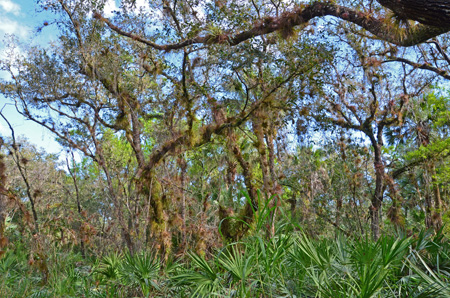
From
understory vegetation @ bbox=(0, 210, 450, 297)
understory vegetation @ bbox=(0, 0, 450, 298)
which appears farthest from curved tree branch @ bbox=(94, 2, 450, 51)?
understory vegetation @ bbox=(0, 210, 450, 297)

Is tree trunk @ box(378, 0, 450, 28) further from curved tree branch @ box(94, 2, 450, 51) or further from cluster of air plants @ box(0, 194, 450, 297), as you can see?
cluster of air plants @ box(0, 194, 450, 297)

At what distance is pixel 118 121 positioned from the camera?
10.6 metres

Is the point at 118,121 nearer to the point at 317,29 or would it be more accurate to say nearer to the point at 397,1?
the point at 317,29

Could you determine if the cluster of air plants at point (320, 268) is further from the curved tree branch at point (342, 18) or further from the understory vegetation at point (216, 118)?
the curved tree branch at point (342, 18)

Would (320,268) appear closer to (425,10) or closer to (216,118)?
(425,10)

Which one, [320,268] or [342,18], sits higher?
[342,18]

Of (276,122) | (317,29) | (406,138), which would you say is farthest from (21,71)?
(406,138)

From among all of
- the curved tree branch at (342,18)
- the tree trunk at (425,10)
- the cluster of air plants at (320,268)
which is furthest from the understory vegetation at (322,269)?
the curved tree branch at (342,18)

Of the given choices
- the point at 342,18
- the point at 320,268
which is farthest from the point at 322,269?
the point at 342,18

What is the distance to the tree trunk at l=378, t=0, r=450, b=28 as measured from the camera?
15.0 feet

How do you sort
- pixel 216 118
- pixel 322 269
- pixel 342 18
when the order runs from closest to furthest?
pixel 322 269
pixel 342 18
pixel 216 118

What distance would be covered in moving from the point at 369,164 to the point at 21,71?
1146cm

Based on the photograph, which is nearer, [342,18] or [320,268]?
[320,268]

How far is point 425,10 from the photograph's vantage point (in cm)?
471
